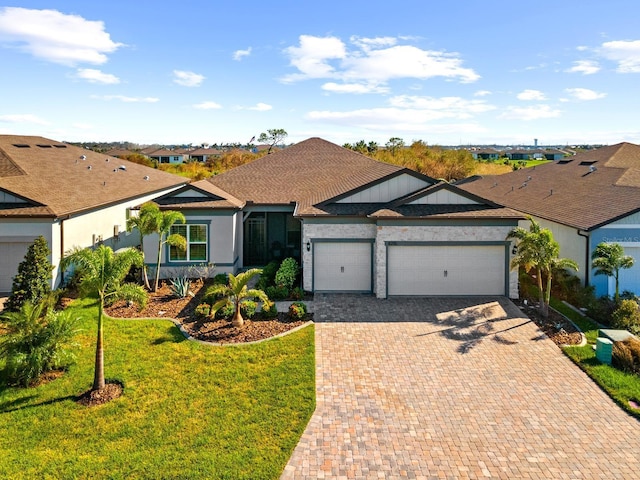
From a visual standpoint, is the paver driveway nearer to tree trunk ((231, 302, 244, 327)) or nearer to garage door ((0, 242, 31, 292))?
tree trunk ((231, 302, 244, 327))

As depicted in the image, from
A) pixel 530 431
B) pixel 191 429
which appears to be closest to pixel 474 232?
pixel 530 431

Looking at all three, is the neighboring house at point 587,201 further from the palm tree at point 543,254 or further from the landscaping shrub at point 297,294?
the landscaping shrub at point 297,294

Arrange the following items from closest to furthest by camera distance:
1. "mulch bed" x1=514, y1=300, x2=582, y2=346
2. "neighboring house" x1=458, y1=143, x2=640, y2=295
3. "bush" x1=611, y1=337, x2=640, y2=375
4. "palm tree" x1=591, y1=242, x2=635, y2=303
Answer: "bush" x1=611, y1=337, x2=640, y2=375
"mulch bed" x1=514, y1=300, x2=582, y2=346
"palm tree" x1=591, y1=242, x2=635, y2=303
"neighboring house" x1=458, y1=143, x2=640, y2=295

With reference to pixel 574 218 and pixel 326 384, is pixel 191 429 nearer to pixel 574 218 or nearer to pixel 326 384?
pixel 326 384

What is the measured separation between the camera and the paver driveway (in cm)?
767

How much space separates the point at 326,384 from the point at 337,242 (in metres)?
7.78

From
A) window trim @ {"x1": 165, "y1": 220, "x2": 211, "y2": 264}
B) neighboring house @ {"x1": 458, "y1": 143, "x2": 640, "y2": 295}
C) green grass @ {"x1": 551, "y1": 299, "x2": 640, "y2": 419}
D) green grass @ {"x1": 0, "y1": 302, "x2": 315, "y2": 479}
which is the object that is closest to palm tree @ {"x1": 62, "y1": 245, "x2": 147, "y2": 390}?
green grass @ {"x1": 0, "y1": 302, "x2": 315, "y2": 479}

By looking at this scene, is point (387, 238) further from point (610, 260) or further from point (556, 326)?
point (610, 260)

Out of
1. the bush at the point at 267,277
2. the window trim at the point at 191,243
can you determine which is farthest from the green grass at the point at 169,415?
the window trim at the point at 191,243

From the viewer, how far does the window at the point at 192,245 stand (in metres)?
19.1

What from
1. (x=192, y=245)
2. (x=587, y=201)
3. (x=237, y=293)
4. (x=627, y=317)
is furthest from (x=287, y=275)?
(x=587, y=201)

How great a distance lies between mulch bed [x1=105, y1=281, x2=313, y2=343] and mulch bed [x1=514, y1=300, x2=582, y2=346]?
7.52 m

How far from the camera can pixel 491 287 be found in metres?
17.1

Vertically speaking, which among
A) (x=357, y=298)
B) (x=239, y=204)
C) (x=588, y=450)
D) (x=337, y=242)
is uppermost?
(x=239, y=204)
